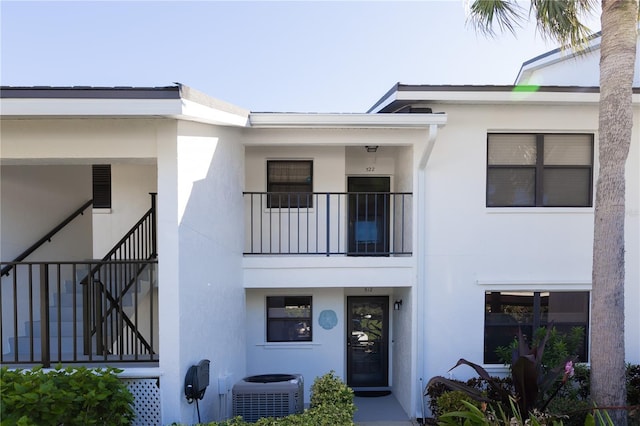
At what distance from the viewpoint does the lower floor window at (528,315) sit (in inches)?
300

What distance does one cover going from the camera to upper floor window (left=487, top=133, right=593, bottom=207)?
7523mm

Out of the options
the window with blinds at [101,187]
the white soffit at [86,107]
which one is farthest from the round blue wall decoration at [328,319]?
the white soffit at [86,107]

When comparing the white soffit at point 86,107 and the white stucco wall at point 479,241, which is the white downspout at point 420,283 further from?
the white soffit at point 86,107

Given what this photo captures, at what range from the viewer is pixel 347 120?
6770 mm

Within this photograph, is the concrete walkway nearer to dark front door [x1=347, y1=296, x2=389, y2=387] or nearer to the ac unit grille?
dark front door [x1=347, y1=296, x2=389, y2=387]

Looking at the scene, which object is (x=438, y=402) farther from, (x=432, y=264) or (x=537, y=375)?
(x=432, y=264)

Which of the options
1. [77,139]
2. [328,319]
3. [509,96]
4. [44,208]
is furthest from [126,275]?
[509,96]

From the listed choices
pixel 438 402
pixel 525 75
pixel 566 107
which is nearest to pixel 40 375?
pixel 438 402

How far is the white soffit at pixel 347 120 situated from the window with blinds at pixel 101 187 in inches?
132

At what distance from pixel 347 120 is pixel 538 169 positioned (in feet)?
12.1

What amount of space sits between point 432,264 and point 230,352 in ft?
12.7

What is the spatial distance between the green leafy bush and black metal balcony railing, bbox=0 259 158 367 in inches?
31.0

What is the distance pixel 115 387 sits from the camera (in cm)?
463

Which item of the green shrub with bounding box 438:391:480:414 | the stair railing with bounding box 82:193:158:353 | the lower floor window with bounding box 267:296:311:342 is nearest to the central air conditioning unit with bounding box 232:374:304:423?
the stair railing with bounding box 82:193:158:353
